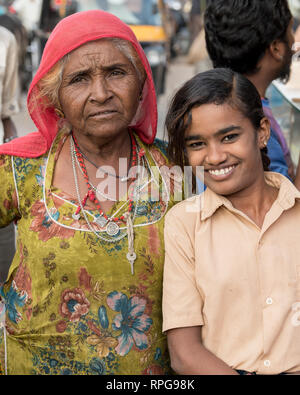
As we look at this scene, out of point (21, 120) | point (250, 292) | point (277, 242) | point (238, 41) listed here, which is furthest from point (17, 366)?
point (21, 120)

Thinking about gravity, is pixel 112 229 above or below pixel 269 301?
above

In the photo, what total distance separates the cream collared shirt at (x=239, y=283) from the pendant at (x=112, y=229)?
0.22m

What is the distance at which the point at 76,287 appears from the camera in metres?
2.12

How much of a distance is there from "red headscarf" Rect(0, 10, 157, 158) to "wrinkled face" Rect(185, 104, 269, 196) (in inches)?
13.3

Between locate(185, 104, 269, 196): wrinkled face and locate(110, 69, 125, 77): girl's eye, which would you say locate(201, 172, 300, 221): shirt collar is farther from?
locate(110, 69, 125, 77): girl's eye

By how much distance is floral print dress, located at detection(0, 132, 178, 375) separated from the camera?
2.12 meters

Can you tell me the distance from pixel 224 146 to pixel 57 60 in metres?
0.67

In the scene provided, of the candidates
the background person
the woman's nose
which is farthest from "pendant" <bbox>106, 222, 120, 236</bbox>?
the background person

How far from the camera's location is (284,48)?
2.56 m

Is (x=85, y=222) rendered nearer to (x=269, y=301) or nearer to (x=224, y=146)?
(x=224, y=146)

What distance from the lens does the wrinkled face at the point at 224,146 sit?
200 cm

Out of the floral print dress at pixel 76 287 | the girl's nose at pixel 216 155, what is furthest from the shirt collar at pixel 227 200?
the floral print dress at pixel 76 287

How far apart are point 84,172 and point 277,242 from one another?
0.77m

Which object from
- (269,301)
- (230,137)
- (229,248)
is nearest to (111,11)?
(230,137)
